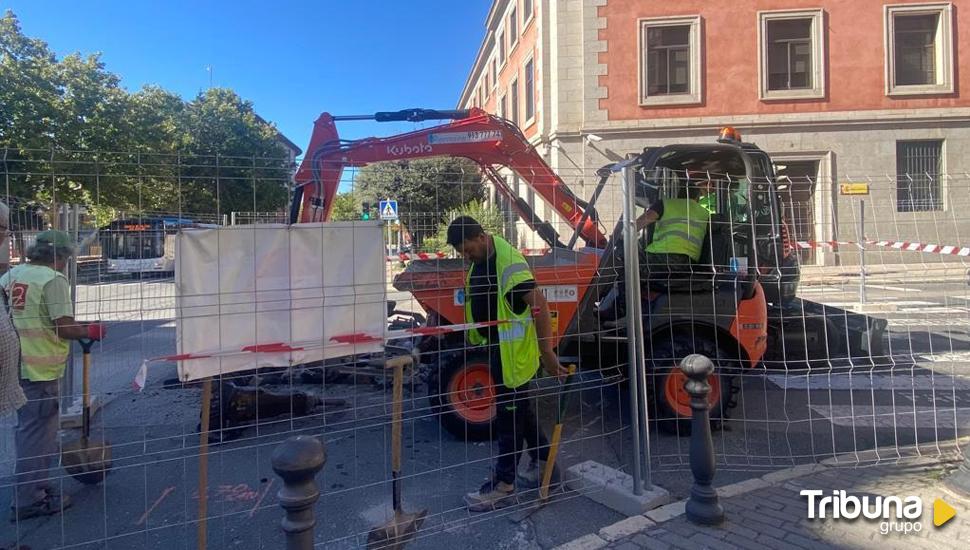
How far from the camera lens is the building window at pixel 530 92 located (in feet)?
74.5

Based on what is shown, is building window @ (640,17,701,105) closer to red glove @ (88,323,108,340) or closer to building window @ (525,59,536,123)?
building window @ (525,59,536,123)

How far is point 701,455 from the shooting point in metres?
3.28

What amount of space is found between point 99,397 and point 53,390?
221 cm

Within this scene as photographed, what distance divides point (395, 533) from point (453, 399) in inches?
63.0

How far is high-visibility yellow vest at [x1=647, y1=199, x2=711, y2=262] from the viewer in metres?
4.85

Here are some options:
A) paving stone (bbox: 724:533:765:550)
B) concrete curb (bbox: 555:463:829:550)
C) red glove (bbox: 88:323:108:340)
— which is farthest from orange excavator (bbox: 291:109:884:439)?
red glove (bbox: 88:323:108:340)

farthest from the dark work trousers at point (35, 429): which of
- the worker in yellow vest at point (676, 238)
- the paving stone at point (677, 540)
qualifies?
the worker in yellow vest at point (676, 238)

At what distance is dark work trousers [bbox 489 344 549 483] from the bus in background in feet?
6.63

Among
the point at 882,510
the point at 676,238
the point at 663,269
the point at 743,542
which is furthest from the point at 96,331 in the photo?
the point at 882,510

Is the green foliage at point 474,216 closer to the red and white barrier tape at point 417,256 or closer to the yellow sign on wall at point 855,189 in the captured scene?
the red and white barrier tape at point 417,256

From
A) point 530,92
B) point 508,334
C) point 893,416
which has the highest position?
point 530,92

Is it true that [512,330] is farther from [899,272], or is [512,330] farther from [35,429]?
[899,272]

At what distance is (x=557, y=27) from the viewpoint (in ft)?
62.2

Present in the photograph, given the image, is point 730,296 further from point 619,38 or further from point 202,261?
point 619,38
